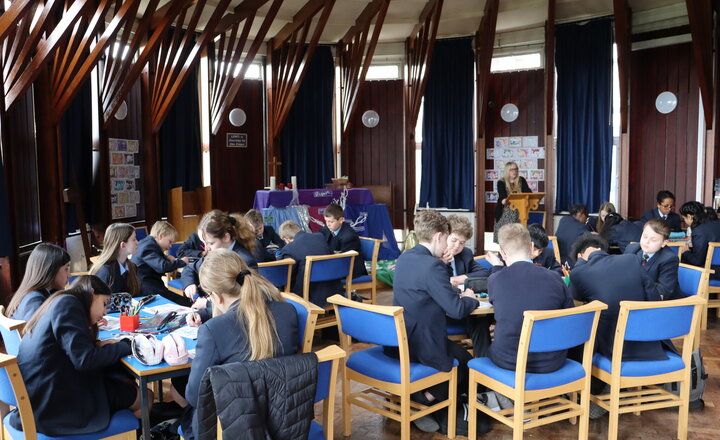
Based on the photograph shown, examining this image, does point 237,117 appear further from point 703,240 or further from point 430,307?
point 430,307

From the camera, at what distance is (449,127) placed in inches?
466

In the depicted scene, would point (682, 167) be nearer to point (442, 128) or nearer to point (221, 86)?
point (442, 128)

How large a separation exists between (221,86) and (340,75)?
2.89m

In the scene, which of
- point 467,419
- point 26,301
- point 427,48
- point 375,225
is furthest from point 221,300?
point 427,48

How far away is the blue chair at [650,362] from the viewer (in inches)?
124

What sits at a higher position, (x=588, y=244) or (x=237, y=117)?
(x=237, y=117)

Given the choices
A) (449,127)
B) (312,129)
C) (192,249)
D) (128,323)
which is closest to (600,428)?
(128,323)

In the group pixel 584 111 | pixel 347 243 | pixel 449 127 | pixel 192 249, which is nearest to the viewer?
pixel 192 249

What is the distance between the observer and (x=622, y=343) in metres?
3.19

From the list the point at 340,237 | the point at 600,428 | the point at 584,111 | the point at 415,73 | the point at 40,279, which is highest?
the point at 415,73

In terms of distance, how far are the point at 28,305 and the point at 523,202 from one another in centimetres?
756

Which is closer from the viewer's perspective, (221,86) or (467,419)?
(467,419)

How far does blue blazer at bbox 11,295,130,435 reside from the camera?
2.44 meters

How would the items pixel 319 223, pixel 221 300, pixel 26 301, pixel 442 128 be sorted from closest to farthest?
pixel 221 300 → pixel 26 301 → pixel 319 223 → pixel 442 128
